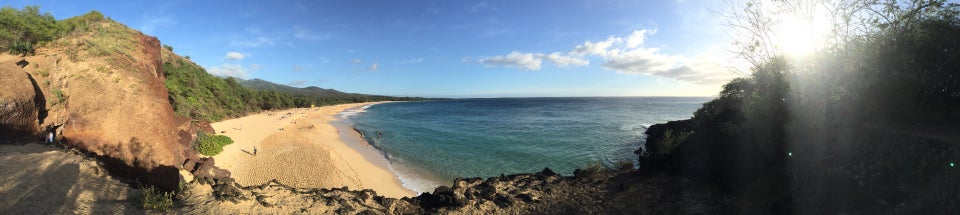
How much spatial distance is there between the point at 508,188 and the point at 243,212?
7.76 metres

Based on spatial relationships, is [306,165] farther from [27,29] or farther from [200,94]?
[200,94]

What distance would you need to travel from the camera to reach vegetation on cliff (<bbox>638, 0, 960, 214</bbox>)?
20.0 ft

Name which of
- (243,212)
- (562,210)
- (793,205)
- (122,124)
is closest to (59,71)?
(122,124)

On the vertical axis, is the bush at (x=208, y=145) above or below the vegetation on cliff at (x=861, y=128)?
below

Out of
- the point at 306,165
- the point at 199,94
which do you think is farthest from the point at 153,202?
the point at 199,94

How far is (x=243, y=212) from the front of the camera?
8281 mm

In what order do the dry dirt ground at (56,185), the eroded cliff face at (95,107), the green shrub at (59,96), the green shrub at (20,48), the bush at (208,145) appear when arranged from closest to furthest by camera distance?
the dry dirt ground at (56,185) → the eroded cliff face at (95,107) → the green shrub at (59,96) → the green shrub at (20,48) → the bush at (208,145)

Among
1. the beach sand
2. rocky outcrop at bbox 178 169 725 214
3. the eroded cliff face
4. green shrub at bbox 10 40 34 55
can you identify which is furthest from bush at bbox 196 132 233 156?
rocky outcrop at bbox 178 169 725 214

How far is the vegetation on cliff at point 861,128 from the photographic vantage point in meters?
6.09

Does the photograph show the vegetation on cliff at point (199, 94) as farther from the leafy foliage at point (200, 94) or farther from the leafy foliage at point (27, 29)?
the leafy foliage at point (27, 29)

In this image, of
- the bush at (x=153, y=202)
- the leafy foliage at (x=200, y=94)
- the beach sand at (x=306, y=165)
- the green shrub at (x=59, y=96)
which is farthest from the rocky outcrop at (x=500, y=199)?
the leafy foliage at (x=200, y=94)

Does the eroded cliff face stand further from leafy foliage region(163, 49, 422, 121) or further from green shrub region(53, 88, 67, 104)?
leafy foliage region(163, 49, 422, 121)

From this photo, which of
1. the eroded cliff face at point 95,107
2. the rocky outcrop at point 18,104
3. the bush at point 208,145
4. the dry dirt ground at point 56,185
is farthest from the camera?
the bush at point 208,145

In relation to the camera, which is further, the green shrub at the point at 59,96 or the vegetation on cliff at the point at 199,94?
the vegetation on cliff at the point at 199,94
